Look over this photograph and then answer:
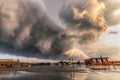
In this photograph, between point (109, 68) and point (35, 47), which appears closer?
point (35, 47)

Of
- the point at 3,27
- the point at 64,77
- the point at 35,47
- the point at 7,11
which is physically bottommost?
the point at 64,77

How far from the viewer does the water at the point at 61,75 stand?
476 cm

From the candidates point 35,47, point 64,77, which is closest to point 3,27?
point 35,47

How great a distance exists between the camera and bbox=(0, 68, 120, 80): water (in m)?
4.76

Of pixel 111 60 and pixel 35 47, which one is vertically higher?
pixel 35 47

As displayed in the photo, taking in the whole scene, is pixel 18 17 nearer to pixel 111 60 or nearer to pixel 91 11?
pixel 91 11

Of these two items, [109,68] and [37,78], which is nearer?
[37,78]

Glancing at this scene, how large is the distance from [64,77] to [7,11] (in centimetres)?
170

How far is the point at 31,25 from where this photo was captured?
4.82 meters

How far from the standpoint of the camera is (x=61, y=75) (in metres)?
4.89

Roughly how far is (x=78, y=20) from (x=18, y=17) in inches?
46.3

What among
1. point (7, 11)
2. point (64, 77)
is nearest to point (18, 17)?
point (7, 11)

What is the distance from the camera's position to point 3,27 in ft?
15.7

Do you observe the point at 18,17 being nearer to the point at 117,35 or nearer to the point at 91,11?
the point at 91,11
